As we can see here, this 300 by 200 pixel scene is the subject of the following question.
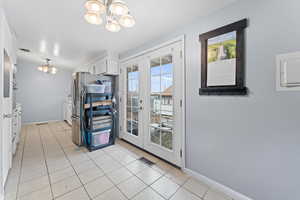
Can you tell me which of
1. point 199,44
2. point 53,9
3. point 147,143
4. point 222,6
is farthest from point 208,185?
point 53,9

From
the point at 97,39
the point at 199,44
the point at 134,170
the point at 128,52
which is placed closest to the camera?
the point at 199,44

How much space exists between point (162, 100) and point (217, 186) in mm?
1445

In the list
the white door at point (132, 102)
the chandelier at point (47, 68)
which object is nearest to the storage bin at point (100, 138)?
the white door at point (132, 102)

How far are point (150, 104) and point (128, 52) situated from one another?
147 centimetres

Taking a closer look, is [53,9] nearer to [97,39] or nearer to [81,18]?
[81,18]

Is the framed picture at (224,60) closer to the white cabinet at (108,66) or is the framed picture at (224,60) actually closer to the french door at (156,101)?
the french door at (156,101)

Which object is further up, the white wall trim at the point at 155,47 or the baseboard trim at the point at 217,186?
the white wall trim at the point at 155,47

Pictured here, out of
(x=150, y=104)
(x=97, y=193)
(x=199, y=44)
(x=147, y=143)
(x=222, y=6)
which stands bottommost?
(x=97, y=193)

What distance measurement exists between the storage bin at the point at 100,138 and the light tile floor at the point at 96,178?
20 centimetres

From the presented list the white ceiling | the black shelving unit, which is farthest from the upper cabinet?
the black shelving unit

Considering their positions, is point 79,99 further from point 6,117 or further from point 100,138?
point 6,117

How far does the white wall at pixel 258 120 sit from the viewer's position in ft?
3.66

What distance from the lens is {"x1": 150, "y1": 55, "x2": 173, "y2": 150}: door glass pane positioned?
2137mm

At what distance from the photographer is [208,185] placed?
64.0 inches
